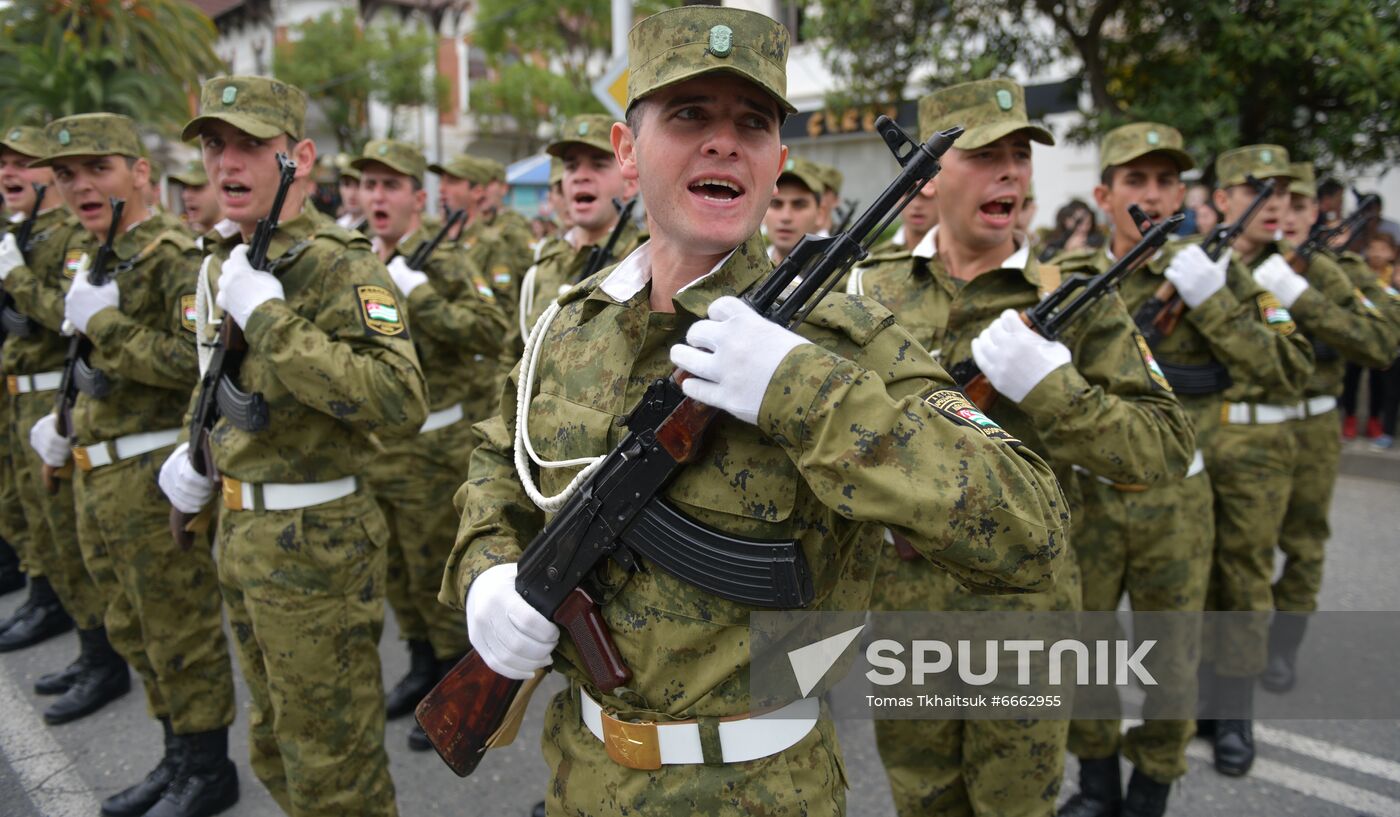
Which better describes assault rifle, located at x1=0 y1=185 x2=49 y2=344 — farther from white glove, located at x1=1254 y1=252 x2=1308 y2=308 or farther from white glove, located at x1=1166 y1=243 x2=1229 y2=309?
white glove, located at x1=1254 y1=252 x2=1308 y2=308

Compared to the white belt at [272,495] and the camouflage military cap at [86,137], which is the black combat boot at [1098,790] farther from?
the camouflage military cap at [86,137]

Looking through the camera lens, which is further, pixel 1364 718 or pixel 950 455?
pixel 1364 718

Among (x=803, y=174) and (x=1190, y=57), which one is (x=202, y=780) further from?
(x=1190, y=57)

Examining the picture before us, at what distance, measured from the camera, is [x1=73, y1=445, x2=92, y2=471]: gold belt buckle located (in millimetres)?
3602

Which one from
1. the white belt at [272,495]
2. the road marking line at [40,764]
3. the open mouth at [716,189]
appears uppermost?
the open mouth at [716,189]

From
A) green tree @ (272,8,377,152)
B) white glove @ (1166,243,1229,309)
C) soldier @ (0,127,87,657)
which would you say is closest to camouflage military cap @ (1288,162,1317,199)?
white glove @ (1166,243,1229,309)

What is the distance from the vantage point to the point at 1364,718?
407cm

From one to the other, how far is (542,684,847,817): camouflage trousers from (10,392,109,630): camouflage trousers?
3.40m

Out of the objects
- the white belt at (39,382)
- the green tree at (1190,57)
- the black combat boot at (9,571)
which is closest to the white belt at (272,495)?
the white belt at (39,382)

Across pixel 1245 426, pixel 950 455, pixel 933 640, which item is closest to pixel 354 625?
pixel 933 640

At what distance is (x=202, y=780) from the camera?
3.38 metres

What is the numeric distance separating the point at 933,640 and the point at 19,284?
439 cm

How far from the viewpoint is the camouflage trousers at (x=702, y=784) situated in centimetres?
162

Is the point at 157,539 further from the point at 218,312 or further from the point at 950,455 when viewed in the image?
the point at 950,455
